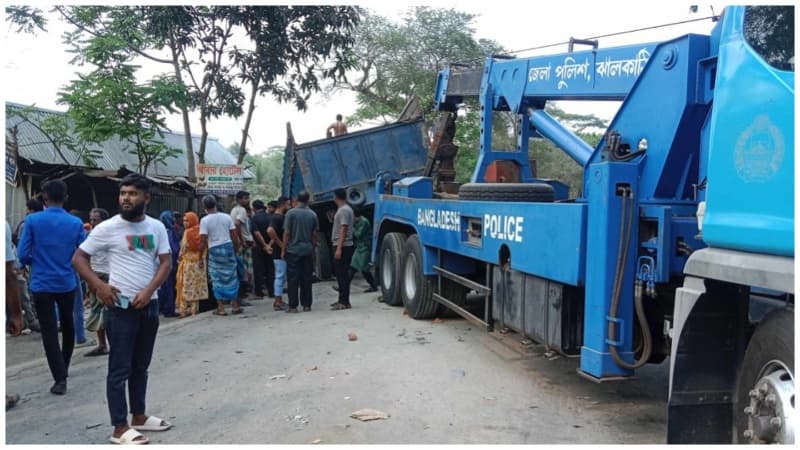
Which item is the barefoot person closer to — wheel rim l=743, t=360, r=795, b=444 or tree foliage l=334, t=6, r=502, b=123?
wheel rim l=743, t=360, r=795, b=444

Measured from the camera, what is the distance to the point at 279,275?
9773mm

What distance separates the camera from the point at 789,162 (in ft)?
9.14

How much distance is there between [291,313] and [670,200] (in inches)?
230

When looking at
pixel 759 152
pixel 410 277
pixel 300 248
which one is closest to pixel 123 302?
pixel 759 152

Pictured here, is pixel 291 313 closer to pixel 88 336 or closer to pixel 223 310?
pixel 223 310

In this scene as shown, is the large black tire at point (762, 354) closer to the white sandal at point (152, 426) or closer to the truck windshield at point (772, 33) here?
the truck windshield at point (772, 33)

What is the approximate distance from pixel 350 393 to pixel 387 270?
4.48 m

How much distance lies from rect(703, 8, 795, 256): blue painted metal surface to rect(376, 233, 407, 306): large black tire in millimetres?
5810

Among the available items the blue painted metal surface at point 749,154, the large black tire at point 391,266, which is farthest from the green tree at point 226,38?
the blue painted metal surface at point 749,154

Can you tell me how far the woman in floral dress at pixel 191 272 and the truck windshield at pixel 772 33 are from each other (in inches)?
284

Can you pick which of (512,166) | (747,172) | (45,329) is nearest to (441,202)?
(512,166)

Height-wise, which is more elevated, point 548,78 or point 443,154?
point 548,78

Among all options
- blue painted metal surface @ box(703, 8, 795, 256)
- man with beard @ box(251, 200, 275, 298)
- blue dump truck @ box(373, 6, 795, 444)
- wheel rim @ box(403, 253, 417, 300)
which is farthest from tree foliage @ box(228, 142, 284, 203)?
blue painted metal surface @ box(703, 8, 795, 256)

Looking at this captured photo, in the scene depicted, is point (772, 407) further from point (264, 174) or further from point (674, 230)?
point (264, 174)
